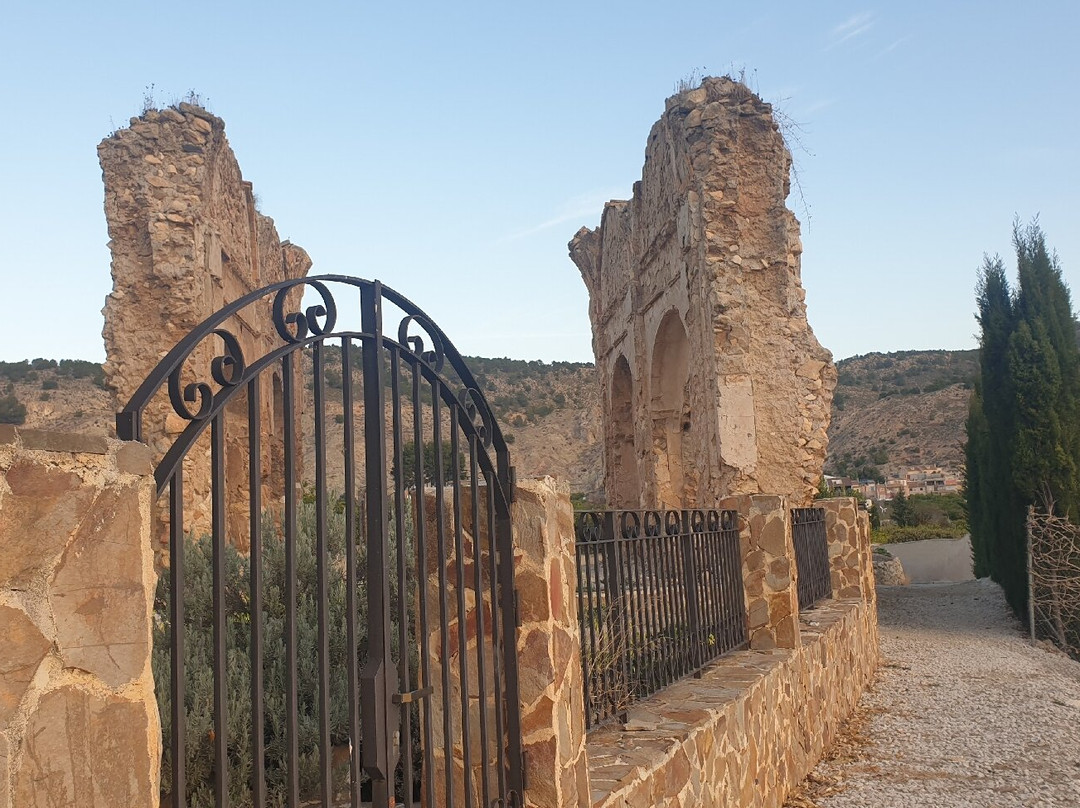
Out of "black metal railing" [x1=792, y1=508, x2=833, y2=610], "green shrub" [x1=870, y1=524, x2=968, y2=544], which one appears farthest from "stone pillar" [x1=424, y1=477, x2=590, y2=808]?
"green shrub" [x1=870, y1=524, x2=968, y2=544]

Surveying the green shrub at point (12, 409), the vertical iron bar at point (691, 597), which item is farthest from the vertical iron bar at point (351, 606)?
the green shrub at point (12, 409)

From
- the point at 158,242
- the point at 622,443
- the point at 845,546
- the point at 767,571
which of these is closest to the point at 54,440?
the point at 767,571

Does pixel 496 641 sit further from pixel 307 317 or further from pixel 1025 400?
pixel 1025 400

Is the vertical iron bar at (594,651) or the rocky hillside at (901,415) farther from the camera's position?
the rocky hillside at (901,415)

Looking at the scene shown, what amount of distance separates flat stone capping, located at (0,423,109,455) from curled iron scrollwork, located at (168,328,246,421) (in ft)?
0.86

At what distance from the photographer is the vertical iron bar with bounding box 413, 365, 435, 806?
2656 millimetres

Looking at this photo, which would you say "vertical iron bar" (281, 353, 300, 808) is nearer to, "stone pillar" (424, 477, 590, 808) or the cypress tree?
"stone pillar" (424, 477, 590, 808)

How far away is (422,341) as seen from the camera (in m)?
2.93

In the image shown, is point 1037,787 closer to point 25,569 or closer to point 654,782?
point 654,782

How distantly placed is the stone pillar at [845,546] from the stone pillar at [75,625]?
10910 millimetres

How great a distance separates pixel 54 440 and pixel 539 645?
2.11 meters

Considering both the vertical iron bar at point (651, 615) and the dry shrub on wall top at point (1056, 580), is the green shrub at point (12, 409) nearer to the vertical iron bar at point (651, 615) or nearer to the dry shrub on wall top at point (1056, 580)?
the dry shrub on wall top at point (1056, 580)

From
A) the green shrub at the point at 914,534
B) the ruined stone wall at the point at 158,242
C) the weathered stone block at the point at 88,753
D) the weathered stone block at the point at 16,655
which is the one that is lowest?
the green shrub at the point at 914,534

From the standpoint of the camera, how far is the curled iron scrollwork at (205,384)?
5.98 feet
